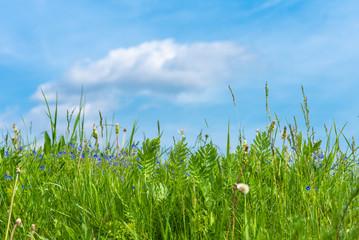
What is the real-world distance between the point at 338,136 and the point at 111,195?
2.25m

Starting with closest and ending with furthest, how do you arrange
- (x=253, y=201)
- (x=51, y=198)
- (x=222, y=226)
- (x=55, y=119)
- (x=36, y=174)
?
(x=222, y=226)
(x=253, y=201)
(x=51, y=198)
(x=36, y=174)
(x=55, y=119)

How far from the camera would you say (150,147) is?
9.25 ft

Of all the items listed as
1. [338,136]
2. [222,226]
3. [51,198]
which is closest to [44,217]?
[51,198]

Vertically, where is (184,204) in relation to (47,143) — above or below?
below

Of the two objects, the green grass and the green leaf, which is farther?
the green leaf

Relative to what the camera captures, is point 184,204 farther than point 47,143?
No

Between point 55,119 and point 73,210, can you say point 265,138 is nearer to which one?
point 73,210

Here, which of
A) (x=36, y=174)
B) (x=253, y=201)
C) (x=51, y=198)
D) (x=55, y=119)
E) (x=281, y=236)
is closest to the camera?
(x=281, y=236)

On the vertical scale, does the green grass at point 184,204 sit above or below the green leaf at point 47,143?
below

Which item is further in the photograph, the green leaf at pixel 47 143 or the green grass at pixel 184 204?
the green leaf at pixel 47 143

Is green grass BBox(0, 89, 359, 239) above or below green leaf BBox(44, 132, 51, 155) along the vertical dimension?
below

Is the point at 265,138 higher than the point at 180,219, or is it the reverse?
the point at 265,138

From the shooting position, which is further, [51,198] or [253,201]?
[51,198]

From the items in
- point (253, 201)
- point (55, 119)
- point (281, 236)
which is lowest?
point (281, 236)
